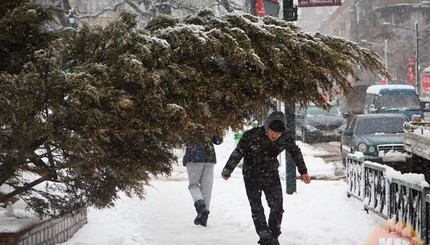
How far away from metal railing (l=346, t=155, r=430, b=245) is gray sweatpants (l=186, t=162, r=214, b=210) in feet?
7.74

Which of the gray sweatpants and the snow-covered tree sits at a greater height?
the snow-covered tree

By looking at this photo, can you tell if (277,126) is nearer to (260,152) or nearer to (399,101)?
(260,152)

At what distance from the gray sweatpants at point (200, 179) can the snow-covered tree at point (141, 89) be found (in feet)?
13.3

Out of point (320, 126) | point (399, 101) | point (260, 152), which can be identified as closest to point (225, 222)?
point (260, 152)

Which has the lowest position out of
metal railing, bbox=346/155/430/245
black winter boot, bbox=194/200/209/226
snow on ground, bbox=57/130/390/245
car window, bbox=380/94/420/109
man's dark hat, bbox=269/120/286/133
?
snow on ground, bbox=57/130/390/245

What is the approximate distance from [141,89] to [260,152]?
Answer: 10.5ft

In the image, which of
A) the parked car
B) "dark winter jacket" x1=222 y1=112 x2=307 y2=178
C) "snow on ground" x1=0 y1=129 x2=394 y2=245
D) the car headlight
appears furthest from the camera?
the parked car

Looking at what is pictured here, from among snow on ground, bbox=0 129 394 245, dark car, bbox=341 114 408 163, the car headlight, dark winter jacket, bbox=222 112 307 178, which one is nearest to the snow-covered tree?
snow on ground, bbox=0 129 394 245

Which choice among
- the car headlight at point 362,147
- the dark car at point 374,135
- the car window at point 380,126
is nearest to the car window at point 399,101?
the dark car at point 374,135

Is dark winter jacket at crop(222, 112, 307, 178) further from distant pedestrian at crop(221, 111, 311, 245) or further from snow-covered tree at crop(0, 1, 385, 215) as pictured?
snow-covered tree at crop(0, 1, 385, 215)

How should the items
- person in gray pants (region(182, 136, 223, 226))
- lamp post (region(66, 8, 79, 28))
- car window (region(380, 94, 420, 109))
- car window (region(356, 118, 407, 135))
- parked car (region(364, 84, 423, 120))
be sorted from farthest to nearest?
1. car window (region(380, 94, 420, 109))
2. parked car (region(364, 84, 423, 120))
3. car window (region(356, 118, 407, 135))
4. person in gray pants (region(182, 136, 223, 226))
5. lamp post (region(66, 8, 79, 28))

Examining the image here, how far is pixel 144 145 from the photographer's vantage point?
5.12 metres

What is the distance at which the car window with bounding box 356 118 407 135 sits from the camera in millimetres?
19188

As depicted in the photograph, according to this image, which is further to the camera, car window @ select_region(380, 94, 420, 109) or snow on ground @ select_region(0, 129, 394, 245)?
car window @ select_region(380, 94, 420, 109)
